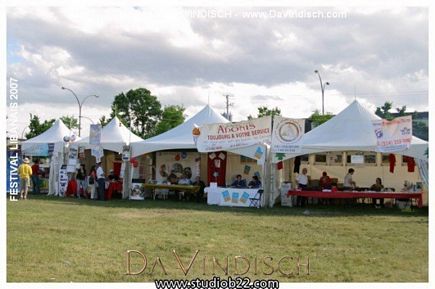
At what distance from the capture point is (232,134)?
15.0 meters

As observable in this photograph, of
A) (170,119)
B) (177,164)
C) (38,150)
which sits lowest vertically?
(177,164)

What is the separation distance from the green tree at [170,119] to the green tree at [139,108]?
5409 millimetres

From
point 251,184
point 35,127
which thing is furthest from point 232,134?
point 35,127

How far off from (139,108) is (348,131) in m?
46.7

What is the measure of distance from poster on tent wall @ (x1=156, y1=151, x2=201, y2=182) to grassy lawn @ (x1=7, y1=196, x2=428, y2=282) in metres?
5.00

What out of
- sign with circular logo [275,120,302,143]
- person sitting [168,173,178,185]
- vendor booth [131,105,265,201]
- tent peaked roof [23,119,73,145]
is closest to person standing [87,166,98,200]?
vendor booth [131,105,265,201]

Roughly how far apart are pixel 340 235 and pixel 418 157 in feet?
16.9

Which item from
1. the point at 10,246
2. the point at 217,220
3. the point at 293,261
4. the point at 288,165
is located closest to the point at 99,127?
the point at 288,165

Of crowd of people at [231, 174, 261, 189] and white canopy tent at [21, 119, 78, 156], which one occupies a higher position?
white canopy tent at [21, 119, 78, 156]

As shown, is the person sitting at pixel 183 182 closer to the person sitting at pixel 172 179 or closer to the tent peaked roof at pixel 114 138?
the person sitting at pixel 172 179

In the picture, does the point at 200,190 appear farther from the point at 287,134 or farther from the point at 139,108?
the point at 139,108

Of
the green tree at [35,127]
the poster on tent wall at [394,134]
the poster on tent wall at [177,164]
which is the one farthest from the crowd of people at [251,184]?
the green tree at [35,127]

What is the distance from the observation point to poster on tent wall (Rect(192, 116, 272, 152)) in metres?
14.4

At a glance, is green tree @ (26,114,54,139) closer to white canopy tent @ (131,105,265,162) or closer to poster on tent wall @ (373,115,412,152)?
white canopy tent @ (131,105,265,162)
